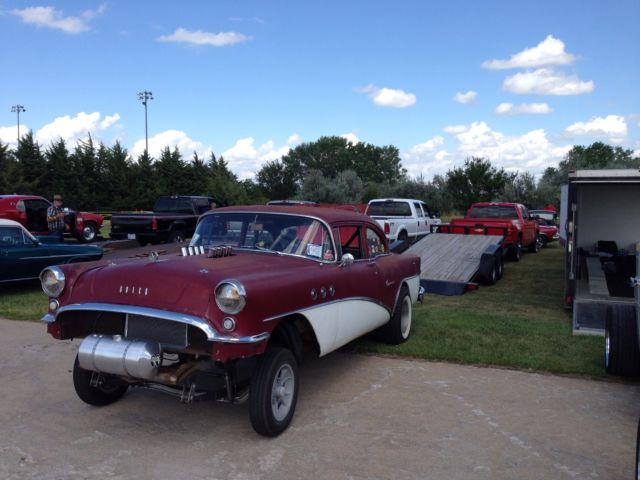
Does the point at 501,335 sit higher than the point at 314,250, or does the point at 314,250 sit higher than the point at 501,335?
the point at 314,250

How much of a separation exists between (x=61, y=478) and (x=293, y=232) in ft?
9.07

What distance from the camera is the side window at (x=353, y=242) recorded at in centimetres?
616

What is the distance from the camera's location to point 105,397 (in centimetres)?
504

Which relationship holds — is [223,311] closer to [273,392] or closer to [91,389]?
[273,392]

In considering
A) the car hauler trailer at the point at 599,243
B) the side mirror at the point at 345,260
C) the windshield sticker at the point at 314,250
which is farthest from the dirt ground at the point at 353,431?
the car hauler trailer at the point at 599,243

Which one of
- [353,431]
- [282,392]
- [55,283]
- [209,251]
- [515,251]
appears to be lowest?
[353,431]

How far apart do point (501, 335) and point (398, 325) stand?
1.54 m

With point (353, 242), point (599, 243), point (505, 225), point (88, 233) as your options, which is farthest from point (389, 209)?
point (353, 242)

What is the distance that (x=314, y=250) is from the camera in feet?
17.8

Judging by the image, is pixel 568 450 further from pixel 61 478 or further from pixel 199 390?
pixel 61 478

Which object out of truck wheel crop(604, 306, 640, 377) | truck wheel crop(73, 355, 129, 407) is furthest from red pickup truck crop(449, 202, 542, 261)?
truck wheel crop(73, 355, 129, 407)

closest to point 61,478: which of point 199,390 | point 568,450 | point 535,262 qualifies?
point 199,390

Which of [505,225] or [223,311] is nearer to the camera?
[223,311]

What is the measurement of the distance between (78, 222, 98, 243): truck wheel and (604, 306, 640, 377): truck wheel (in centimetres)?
1942
